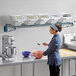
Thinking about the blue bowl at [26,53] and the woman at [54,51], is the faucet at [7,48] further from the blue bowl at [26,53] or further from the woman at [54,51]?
the woman at [54,51]

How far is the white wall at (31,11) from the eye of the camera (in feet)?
12.3

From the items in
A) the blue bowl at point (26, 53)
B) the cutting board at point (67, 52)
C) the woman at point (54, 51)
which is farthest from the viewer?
the cutting board at point (67, 52)

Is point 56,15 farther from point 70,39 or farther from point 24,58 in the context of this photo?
point 24,58

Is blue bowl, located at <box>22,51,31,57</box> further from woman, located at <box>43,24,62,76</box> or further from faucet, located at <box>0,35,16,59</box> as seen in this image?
woman, located at <box>43,24,62,76</box>

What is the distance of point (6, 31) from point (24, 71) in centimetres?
75

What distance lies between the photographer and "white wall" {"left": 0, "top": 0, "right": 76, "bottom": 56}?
375 cm

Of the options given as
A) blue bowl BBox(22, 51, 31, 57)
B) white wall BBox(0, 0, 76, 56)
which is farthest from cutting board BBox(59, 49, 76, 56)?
blue bowl BBox(22, 51, 31, 57)

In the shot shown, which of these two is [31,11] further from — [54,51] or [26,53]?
[54,51]

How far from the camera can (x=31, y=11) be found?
3.93 metres

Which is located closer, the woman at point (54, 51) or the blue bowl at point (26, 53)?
the woman at point (54, 51)

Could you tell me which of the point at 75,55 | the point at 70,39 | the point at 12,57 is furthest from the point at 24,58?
the point at 70,39

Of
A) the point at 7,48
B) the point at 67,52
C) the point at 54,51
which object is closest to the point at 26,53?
the point at 7,48

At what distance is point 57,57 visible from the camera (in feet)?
11.2

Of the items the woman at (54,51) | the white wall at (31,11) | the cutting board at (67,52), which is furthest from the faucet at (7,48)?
the cutting board at (67,52)
